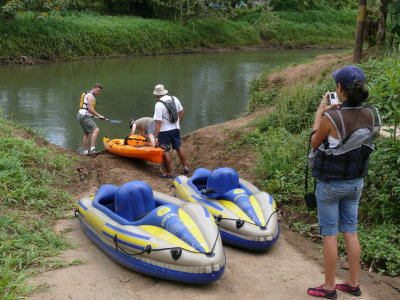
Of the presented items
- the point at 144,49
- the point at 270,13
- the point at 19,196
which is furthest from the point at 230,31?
the point at 19,196

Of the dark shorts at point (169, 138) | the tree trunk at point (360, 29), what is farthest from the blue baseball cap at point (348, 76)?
the tree trunk at point (360, 29)

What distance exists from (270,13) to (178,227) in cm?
2917

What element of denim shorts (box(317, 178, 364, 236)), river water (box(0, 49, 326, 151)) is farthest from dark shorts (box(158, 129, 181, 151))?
denim shorts (box(317, 178, 364, 236))

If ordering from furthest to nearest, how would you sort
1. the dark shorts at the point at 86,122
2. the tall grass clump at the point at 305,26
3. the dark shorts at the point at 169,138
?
the tall grass clump at the point at 305,26
the dark shorts at the point at 86,122
the dark shorts at the point at 169,138

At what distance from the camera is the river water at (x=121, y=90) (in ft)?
34.6

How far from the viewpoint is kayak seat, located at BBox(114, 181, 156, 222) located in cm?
398

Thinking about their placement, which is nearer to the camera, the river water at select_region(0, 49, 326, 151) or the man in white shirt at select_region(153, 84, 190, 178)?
the man in white shirt at select_region(153, 84, 190, 178)

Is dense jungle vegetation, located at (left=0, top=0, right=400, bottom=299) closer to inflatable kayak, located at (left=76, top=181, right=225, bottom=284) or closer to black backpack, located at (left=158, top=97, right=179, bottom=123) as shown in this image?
inflatable kayak, located at (left=76, top=181, right=225, bottom=284)

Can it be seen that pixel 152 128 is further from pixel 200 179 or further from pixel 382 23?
pixel 382 23

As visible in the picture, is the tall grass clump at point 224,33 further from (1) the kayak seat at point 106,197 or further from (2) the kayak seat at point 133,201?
(2) the kayak seat at point 133,201

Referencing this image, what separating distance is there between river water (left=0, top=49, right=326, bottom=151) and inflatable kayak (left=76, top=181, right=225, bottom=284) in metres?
4.55

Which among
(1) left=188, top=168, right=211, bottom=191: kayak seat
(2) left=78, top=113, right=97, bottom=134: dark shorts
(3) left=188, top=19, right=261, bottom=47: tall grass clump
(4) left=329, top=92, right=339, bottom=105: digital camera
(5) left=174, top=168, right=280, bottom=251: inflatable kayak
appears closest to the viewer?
(4) left=329, top=92, right=339, bottom=105: digital camera

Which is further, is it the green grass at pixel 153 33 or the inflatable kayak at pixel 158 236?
the green grass at pixel 153 33

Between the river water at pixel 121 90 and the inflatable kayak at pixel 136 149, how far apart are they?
1.49 meters
